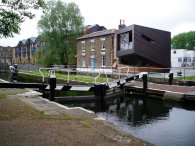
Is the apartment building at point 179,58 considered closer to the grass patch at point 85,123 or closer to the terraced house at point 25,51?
the grass patch at point 85,123

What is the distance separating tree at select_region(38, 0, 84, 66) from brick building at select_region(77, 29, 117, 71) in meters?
5.02

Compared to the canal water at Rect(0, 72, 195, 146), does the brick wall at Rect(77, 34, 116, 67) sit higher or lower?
higher

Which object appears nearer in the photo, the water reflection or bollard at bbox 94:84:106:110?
the water reflection

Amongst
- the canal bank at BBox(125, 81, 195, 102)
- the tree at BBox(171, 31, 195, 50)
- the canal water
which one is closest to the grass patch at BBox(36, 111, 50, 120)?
the canal water

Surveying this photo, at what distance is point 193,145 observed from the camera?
8.60 meters

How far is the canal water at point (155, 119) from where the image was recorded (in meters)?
9.36

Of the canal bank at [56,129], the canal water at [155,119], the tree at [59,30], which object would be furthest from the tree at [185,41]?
the canal bank at [56,129]

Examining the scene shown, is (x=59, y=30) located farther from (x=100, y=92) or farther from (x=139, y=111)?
(x=139, y=111)

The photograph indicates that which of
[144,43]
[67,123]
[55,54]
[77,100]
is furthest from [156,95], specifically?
[55,54]

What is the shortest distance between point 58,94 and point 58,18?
33030mm

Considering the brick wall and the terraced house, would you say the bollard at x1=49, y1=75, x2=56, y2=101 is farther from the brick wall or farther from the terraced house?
the terraced house

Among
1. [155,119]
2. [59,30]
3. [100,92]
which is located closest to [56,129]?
[155,119]

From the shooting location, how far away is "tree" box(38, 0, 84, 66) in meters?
49.5

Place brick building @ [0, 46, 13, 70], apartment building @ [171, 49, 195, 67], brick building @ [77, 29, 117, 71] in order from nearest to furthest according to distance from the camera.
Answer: brick building @ [77, 29, 117, 71], apartment building @ [171, 49, 195, 67], brick building @ [0, 46, 13, 70]
